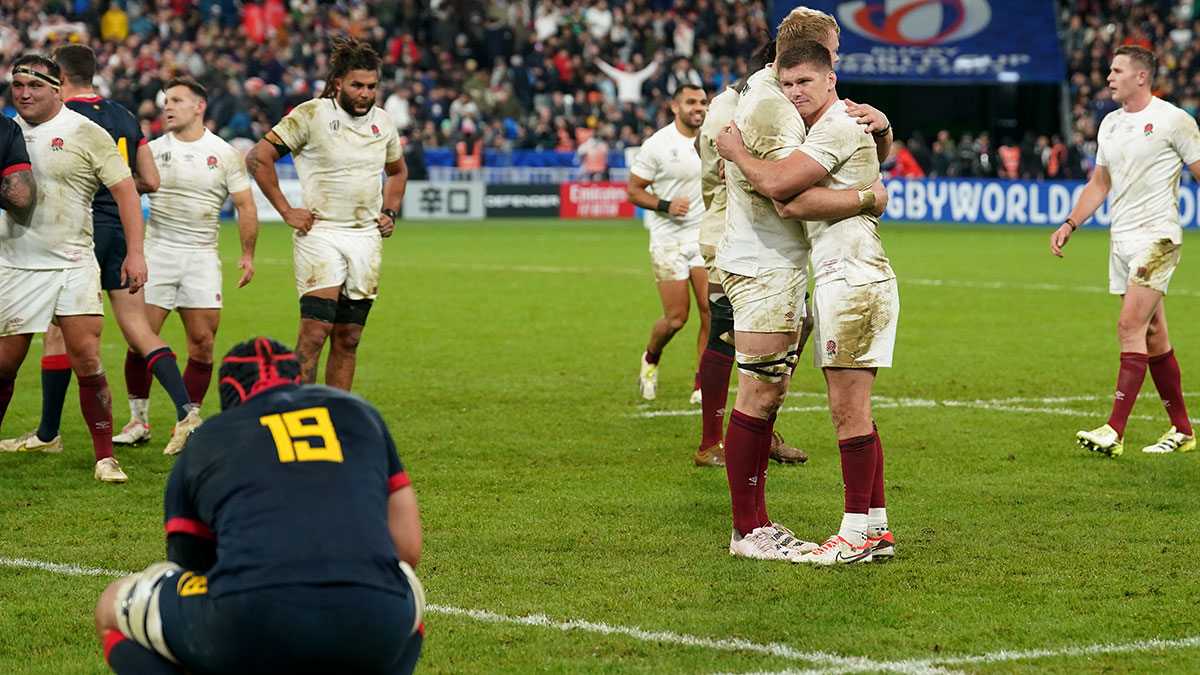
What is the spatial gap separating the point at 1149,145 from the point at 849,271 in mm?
3662

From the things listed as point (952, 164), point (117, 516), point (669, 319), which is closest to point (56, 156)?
point (117, 516)

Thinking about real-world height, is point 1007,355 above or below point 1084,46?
below

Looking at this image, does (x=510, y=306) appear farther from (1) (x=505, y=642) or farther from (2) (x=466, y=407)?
(1) (x=505, y=642)

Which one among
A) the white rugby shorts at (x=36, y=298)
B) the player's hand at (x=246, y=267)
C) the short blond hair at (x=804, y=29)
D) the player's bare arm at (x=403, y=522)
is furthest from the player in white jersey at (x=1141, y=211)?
the player's bare arm at (x=403, y=522)

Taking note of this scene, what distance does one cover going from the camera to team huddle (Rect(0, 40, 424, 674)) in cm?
383

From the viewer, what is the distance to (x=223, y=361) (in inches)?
169

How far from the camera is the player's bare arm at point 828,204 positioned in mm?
6309

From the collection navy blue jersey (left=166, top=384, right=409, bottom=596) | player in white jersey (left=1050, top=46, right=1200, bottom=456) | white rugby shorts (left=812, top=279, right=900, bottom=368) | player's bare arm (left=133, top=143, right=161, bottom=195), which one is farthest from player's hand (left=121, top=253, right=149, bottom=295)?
player in white jersey (left=1050, top=46, right=1200, bottom=456)

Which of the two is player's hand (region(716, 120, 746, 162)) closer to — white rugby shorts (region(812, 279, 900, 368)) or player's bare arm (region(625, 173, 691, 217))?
white rugby shorts (region(812, 279, 900, 368))

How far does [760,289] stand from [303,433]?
3094 millimetres

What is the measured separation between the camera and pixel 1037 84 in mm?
42938

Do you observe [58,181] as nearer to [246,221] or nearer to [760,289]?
[246,221]

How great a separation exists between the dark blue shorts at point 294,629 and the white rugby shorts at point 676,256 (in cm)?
735

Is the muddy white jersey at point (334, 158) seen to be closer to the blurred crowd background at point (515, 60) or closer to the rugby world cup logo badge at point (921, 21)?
the blurred crowd background at point (515, 60)
